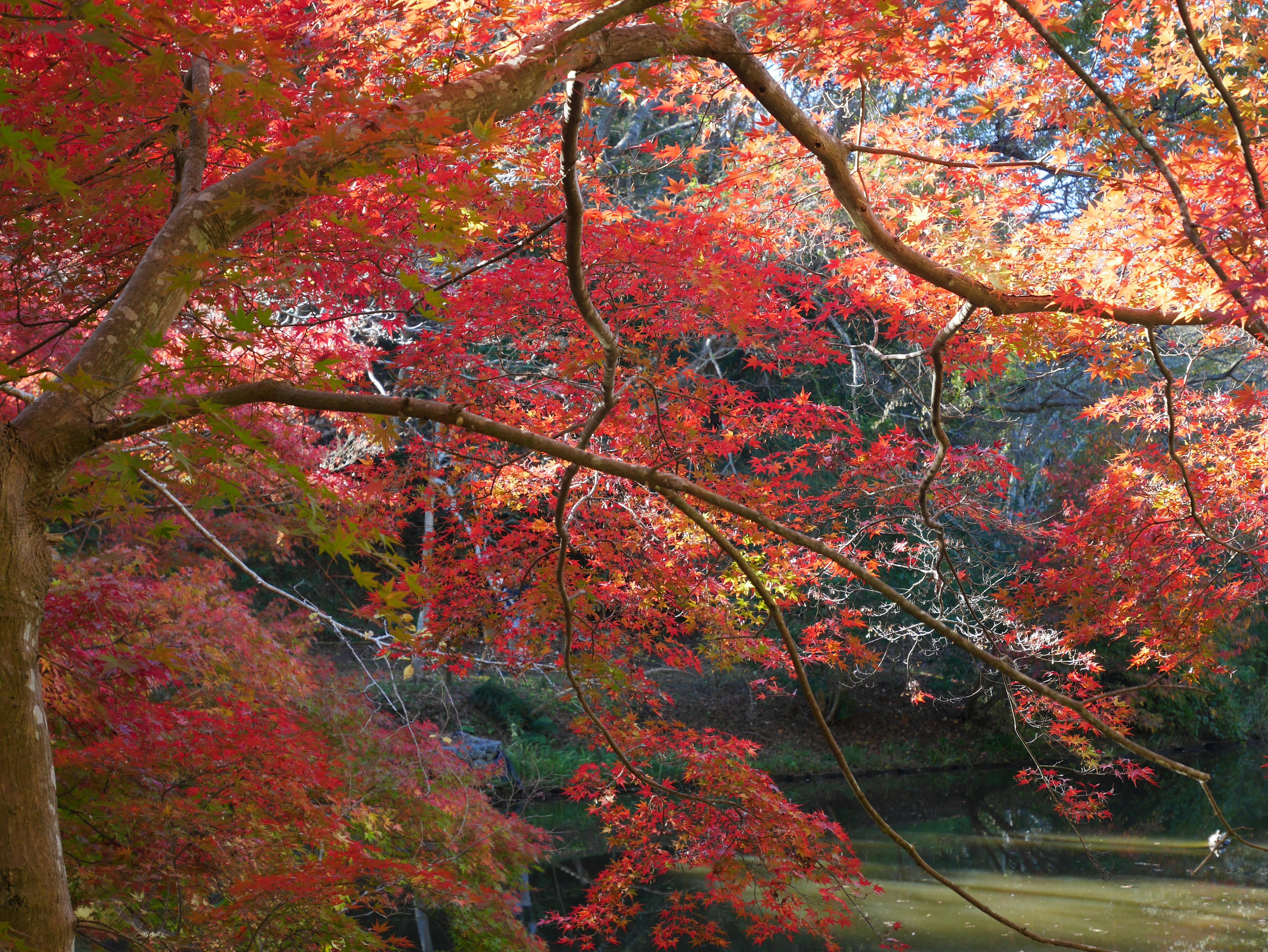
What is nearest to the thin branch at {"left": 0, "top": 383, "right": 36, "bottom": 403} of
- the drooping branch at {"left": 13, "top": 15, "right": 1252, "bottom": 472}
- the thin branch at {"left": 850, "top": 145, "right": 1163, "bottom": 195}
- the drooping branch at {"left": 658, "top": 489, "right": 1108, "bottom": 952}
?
the drooping branch at {"left": 13, "top": 15, "right": 1252, "bottom": 472}

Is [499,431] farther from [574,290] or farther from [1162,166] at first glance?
[1162,166]

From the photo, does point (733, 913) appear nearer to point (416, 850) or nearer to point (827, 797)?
point (416, 850)

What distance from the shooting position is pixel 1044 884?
6.82 metres

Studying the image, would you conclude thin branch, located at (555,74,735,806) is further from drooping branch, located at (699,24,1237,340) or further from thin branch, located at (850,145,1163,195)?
thin branch, located at (850,145,1163,195)

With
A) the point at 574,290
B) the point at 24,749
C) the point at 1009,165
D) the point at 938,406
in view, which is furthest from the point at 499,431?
the point at 1009,165

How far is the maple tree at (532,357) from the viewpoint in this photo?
1735 millimetres

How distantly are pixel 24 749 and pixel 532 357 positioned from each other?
3303 mm

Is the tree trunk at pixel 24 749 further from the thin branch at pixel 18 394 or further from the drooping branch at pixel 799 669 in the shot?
the drooping branch at pixel 799 669

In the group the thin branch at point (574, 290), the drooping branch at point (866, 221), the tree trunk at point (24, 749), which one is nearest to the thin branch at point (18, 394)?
the tree trunk at point (24, 749)

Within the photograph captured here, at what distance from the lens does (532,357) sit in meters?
4.73

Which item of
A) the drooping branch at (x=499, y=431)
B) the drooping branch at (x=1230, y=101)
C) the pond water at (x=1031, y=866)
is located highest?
the drooping branch at (x=1230, y=101)

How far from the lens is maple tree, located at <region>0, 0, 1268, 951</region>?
1735 mm

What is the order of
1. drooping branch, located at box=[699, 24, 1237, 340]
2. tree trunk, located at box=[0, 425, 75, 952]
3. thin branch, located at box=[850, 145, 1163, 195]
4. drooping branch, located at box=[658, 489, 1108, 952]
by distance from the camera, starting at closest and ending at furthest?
drooping branch, located at box=[658, 489, 1108, 952], tree trunk, located at box=[0, 425, 75, 952], drooping branch, located at box=[699, 24, 1237, 340], thin branch, located at box=[850, 145, 1163, 195]

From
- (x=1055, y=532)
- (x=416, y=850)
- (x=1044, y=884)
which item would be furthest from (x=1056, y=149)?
(x=1044, y=884)
